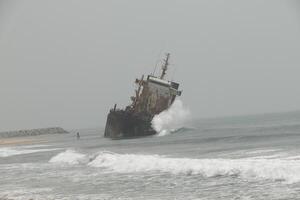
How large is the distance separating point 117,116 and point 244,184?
132 feet

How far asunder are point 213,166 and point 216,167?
323 millimetres

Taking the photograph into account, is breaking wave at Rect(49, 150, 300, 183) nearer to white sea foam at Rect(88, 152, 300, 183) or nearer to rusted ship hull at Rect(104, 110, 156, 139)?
white sea foam at Rect(88, 152, 300, 183)

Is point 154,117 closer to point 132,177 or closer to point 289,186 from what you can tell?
A: point 132,177

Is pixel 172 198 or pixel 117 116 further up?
pixel 117 116

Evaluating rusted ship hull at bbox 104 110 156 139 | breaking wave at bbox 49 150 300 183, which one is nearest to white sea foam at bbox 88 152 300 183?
breaking wave at bbox 49 150 300 183

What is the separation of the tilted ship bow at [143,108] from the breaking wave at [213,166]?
2600 centimetres

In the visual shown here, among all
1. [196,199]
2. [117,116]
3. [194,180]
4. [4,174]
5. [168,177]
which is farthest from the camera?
[117,116]

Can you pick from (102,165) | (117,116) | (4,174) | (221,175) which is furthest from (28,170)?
(117,116)

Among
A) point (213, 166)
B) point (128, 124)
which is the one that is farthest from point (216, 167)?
point (128, 124)

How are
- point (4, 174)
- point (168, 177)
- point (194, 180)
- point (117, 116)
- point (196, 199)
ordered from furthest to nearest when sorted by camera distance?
point (117, 116), point (4, 174), point (168, 177), point (194, 180), point (196, 199)

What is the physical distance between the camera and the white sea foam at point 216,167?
18.2 meters

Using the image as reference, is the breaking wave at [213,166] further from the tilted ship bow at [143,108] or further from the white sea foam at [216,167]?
the tilted ship bow at [143,108]

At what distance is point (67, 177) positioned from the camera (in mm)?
22906

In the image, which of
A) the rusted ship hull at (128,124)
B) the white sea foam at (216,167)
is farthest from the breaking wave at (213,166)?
the rusted ship hull at (128,124)
